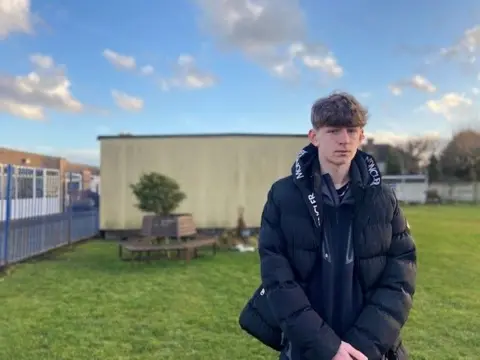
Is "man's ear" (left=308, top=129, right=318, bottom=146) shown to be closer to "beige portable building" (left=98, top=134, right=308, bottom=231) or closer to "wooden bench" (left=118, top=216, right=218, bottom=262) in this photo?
"wooden bench" (left=118, top=216, right=218, bottom=262)

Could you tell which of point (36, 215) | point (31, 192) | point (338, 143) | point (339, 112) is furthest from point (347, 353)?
point (31, 192)

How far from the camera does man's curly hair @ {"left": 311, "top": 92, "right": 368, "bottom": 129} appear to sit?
186cm

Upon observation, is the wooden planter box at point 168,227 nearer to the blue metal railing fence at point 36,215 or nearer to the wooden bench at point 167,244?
the wooden bench at point 167,244

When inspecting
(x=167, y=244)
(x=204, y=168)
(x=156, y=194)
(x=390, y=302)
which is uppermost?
(x=204, y=168)

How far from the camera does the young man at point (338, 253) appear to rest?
1.79 metres

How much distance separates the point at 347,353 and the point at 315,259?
36 centimetres

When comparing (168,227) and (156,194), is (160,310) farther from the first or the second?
(156,194)

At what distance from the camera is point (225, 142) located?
15.4 m

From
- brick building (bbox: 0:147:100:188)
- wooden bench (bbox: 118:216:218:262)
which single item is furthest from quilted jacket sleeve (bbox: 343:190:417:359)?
brick building (bbox: 0:147:100:188)

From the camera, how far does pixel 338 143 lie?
189cm

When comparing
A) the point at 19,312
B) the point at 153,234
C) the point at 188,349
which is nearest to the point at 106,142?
the point at 153,234

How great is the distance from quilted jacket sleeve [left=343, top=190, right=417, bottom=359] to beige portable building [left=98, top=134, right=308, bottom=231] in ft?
43.6

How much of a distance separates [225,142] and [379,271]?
1370 cm

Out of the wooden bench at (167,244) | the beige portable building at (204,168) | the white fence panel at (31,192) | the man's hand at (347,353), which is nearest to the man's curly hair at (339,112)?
the man's hand at (347,353)
